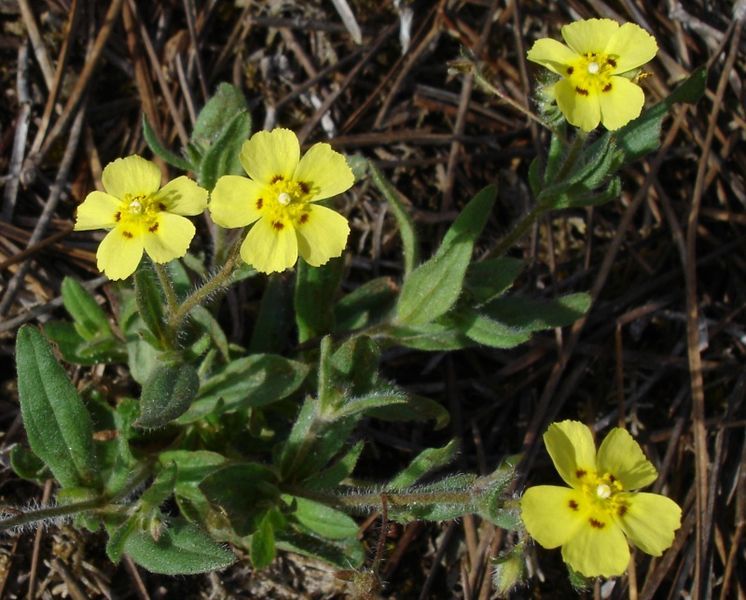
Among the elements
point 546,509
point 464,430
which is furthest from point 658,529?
point 464,430

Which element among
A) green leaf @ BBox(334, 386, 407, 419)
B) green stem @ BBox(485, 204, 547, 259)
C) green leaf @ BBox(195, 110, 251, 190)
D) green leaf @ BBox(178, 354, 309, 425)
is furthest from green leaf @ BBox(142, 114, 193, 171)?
green stem @ BBox(485, 204, 547, 259)

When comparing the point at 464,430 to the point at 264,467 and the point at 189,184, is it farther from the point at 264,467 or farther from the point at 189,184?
the point at 189,184

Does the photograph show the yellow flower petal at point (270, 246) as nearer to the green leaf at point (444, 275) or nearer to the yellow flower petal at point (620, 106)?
the green leaf at point (444, 275)

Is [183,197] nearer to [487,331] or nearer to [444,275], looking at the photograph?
[444,275]

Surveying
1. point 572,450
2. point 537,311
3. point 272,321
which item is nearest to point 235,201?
point 272,321

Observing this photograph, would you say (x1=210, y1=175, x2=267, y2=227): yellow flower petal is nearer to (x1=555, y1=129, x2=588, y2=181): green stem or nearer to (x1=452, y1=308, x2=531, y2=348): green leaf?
(x1=452, y1=308, x2=531, y2=348): green leaf
